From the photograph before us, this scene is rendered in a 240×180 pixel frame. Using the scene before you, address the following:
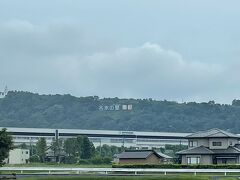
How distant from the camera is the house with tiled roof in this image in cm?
5922

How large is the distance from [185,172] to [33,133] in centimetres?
9145

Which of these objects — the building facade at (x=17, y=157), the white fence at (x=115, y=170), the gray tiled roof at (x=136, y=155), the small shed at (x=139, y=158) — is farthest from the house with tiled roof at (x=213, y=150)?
the building facade at (x=17, y=157)

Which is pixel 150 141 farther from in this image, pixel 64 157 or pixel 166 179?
pixel 166 179

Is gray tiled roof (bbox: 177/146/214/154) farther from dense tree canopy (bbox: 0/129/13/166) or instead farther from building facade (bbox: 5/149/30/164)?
building facade (bbox: 5/149/30/164)

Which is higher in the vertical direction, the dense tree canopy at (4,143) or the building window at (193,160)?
the dense tree canopy at (4,143)

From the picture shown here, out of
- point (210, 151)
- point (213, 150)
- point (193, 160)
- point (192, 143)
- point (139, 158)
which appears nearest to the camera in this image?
point (210, 151)

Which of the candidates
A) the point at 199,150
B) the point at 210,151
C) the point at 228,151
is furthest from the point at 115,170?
the point at 228,151

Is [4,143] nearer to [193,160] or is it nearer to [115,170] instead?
[115,170]

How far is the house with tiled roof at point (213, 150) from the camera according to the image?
5922 cm

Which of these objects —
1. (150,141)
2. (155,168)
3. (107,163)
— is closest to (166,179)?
(155,168)

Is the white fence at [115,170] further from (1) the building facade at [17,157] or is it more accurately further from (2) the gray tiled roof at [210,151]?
(1) the building facade at [17,157]

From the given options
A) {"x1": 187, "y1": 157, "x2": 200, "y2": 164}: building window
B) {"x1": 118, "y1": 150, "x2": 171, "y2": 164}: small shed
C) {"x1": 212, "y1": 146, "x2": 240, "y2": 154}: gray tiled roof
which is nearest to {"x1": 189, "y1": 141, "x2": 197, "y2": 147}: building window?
{"x1": 187, "y1": 157, "x2": 200, "y2": 164}: building window

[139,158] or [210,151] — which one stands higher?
[210,151]

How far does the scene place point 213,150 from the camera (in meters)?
60.3
